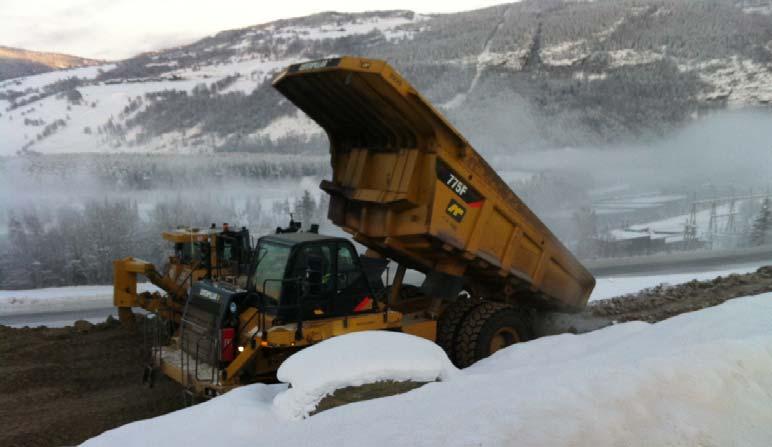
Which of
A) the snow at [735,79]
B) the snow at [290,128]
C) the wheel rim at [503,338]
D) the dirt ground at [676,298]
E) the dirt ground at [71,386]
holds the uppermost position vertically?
the snow at [735,79]

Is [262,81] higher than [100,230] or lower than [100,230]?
higher

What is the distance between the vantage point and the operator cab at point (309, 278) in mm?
6758

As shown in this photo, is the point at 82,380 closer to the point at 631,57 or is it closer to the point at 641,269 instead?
the point at 641,269

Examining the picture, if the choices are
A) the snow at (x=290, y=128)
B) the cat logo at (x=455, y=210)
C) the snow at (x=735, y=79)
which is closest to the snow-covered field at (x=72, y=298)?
the cat logo at (x=455, y=210)

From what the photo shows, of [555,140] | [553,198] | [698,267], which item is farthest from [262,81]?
[698,267]

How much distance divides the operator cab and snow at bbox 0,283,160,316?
7551 mm

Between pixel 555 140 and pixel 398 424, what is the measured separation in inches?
1383

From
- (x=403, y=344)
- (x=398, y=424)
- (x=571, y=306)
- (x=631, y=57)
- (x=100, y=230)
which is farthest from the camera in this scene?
(x=631, y=57)

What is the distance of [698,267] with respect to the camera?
63.6 feet

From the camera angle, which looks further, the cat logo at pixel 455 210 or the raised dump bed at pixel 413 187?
the cat logo at pixel 455 210

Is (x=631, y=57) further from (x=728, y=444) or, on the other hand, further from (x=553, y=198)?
(x=728, y=444)

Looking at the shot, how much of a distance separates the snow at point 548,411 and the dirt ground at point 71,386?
224cm

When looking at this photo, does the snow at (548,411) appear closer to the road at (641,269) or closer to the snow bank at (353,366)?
the snow bank at (353,366)

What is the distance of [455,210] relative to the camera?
758 cm
